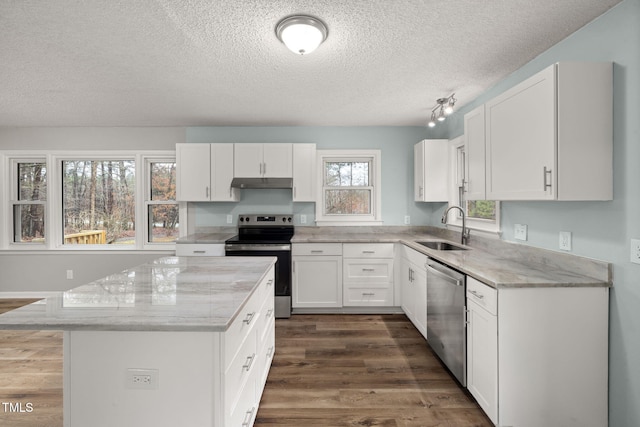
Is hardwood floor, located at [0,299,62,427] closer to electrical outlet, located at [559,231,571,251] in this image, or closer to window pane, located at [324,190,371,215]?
window pane, located at [324,190,371,215]

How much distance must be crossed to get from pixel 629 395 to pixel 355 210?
3046mm

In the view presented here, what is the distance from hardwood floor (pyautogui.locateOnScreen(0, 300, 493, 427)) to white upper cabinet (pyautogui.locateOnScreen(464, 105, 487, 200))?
4.73 ft

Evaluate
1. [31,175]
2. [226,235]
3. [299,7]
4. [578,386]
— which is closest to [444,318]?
[578,386]

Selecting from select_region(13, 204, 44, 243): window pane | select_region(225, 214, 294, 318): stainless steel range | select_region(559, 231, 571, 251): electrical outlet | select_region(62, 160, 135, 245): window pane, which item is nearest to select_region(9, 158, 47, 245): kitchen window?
select_region(13, 204, 44, 243): window pane

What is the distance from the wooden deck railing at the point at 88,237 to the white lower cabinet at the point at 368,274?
3.45m

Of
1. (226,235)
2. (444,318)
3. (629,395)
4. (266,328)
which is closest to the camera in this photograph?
(629,395)

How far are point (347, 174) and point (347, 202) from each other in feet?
1.28

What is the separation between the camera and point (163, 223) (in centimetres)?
432

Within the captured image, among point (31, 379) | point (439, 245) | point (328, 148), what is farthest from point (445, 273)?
point (31, 379)

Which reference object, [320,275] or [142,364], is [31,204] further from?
[142,364]

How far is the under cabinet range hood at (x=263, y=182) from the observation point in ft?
12.6

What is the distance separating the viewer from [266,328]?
214 cm

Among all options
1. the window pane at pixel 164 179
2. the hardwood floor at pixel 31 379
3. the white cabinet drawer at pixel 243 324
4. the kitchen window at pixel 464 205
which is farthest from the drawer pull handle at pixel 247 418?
the window pane at pixel 164 179

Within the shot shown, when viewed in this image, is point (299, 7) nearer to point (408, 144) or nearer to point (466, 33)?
point (466, 33)
